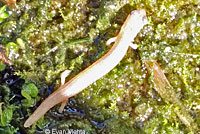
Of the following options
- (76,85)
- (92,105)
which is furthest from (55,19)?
(92,105)

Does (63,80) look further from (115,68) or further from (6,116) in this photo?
(6,116)

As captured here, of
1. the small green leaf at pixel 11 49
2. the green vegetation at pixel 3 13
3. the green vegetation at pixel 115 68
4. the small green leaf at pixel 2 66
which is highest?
the green vegetation at pixel 3 13

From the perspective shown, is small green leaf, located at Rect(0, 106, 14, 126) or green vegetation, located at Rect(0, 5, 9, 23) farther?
green vegetation, located at Rect(0, 5, 9, 23)

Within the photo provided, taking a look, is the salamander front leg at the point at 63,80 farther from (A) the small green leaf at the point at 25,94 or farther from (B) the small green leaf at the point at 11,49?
(B) the small green leaf at the point at 11,49

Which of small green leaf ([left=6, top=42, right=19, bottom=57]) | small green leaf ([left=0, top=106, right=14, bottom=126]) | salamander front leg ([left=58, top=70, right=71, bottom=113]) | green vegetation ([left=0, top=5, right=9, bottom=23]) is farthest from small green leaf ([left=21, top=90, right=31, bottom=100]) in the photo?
green vegetation ([left=0, top=5, right=9, bottom=23])

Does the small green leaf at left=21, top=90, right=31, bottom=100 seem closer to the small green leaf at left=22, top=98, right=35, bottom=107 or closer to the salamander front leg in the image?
the small green leaf at left=22, top=98, right=35, bottom=107

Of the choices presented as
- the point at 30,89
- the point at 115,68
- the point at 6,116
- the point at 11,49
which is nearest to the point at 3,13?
the point at 11,49

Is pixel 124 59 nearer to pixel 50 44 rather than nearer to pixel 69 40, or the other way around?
pixel 69 40

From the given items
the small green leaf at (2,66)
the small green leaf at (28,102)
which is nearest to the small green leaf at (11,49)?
the small green leaf at (2,66)
